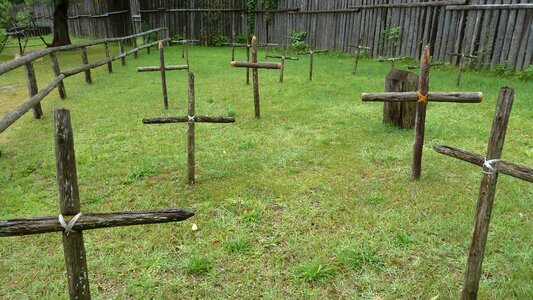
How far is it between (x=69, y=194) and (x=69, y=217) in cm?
13

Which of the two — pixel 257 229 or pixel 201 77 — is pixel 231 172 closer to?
pixel 257 229

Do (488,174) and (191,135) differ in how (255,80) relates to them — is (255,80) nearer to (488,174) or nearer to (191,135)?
(191,135)

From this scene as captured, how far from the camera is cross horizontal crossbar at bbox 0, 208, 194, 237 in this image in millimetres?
2127

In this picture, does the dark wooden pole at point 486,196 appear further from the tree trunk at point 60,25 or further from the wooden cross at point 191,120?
the tree trunk at point 60,25

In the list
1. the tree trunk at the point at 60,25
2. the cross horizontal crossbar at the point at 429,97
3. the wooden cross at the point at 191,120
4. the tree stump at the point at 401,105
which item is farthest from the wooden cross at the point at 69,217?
the tree trunk at the point at 60,25

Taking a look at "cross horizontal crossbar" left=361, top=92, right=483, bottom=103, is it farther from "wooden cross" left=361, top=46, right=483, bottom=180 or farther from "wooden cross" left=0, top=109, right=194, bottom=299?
"wooden cross" left=0, top=109, right=194, bottom=299

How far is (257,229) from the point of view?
411 centimetres

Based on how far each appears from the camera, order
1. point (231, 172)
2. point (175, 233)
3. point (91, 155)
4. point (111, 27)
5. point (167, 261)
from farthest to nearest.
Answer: point (111, 27) → point (91, 155) → point (231, 172) → point (175, 233) → point (167, 261)

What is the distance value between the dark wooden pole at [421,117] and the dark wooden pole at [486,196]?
1.98 metres

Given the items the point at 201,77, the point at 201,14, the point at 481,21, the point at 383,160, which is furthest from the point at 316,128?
the point at 201,14

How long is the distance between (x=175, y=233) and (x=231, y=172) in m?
1.64

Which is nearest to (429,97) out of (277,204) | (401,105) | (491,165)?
(491,165)

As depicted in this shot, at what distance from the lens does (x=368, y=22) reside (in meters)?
15.3

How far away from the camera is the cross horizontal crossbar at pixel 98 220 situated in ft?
6.98
